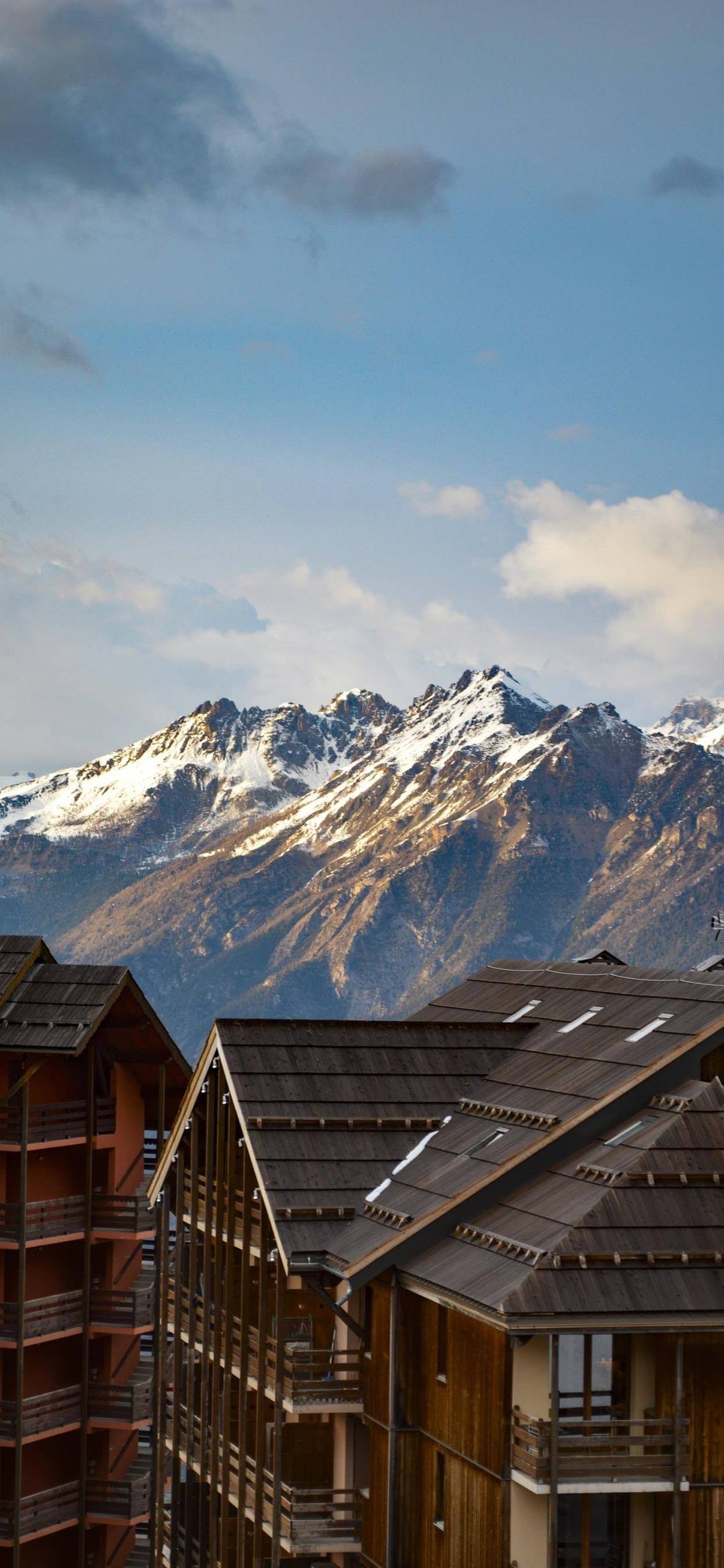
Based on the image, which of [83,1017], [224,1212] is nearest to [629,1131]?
[224,1212]

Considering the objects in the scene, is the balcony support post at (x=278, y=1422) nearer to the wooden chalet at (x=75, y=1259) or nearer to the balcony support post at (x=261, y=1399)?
the balcony support post at (x=261, y=1399)

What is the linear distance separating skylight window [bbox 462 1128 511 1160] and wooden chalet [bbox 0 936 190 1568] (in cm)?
1478

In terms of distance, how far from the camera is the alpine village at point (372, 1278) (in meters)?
31.5

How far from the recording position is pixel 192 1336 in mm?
43594

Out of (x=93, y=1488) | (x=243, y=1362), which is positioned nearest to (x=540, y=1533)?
(x=243, y=1362)

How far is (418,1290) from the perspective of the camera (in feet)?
110

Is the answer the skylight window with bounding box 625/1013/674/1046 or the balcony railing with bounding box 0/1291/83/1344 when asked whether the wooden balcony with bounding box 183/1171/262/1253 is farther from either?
the skylight window with bounding box 625/1013/674/1046

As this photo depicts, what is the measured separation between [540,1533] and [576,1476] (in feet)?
4.73

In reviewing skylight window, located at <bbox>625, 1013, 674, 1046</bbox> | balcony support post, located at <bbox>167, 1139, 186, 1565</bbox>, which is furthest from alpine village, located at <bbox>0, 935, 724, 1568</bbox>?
skylight window, located at <bbox>625, 1013, 674, 1046</bbox>

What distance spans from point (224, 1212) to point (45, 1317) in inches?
451

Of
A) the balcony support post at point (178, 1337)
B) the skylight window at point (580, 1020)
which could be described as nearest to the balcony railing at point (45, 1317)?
the balcony support post at point (178, 1337)

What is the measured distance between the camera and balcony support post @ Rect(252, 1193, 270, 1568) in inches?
1499

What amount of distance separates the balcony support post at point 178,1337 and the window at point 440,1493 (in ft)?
38.9

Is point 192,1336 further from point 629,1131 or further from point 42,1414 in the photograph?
point 629,1131
